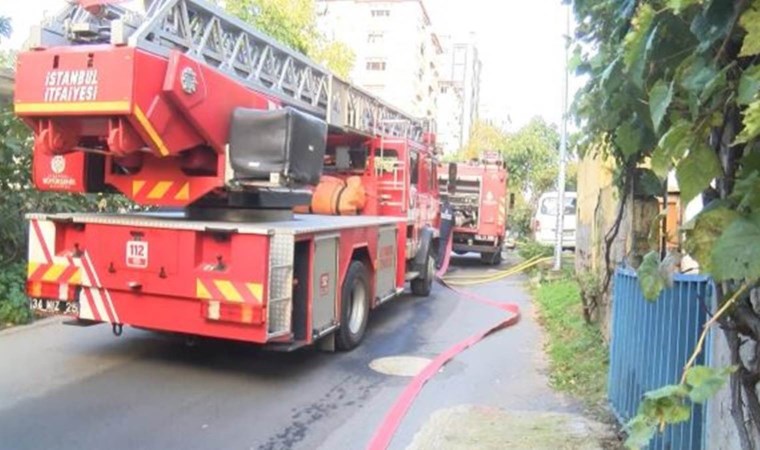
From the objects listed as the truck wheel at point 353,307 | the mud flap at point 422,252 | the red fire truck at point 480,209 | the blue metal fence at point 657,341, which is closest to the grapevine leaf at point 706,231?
the blue metal fence at point 657,341

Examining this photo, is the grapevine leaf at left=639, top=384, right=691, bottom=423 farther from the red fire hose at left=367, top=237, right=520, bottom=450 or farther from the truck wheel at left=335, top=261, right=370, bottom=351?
the truck wheel at left=335, top=261, right=370, bottom=351

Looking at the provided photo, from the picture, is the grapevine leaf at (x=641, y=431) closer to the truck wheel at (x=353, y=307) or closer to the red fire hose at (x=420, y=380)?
the red fire hose at (x=420, y=380)

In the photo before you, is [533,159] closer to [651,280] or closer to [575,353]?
[575,353]

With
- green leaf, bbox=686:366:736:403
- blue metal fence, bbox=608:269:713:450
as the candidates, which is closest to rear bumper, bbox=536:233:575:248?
blue metal fence, bbox=608:269:713:450

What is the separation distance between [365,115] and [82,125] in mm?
4848

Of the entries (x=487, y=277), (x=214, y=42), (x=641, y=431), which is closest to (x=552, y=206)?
(x=487, y=277)

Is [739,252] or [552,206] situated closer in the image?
[739,252]

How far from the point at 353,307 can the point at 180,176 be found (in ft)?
8.42

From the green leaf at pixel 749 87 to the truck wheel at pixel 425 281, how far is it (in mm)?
10304

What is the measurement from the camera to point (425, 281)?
1202 centimetres

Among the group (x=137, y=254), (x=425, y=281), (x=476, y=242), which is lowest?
(x=425, y=281)

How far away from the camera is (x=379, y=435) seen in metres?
5.07

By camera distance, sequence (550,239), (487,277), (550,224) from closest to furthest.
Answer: (487,277) < (550,239) < (550,224)

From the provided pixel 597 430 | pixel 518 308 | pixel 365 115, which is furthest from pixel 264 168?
pixel 518 308
